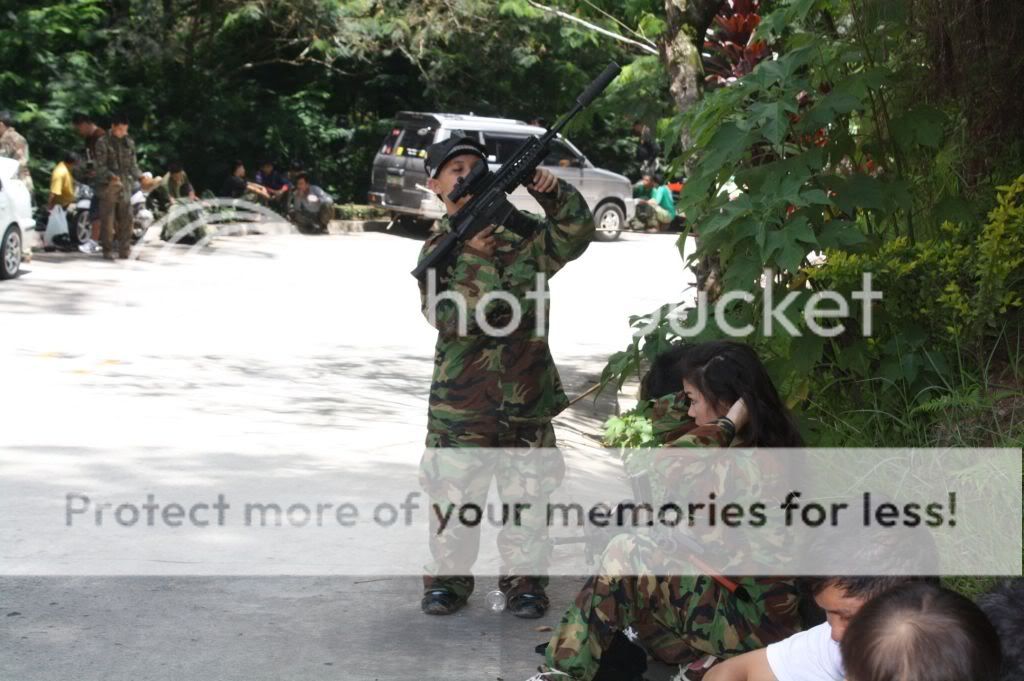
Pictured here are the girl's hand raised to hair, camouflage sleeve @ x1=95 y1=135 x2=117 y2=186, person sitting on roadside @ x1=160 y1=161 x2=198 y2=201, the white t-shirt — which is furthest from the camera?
person sitting on roadside @ x1=160 y1=161 x2=198 y2=201

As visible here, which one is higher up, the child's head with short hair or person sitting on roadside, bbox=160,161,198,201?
person sitting on roadside, bbox=160,161,198,201

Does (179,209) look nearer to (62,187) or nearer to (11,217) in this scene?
(62,187)

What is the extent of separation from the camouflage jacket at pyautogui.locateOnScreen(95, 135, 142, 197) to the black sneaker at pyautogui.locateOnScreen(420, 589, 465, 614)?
1256cm

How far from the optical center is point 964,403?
16.4 feet

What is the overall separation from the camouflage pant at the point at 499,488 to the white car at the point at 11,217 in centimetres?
1058

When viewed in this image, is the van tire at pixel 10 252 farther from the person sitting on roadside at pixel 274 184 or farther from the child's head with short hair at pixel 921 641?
the child's head with short hair at pixel 921 641

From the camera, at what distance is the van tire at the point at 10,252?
14289 mm

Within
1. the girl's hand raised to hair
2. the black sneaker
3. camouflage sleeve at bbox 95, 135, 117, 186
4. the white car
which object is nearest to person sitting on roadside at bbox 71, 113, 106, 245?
camouflage sleeve at bbox 95, 135, 117, 186

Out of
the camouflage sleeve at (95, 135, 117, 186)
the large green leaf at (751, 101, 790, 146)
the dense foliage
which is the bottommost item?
the large green leaf at (751, 101, 790, 146)

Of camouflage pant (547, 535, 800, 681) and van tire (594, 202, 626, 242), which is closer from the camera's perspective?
camouflage pant (547, 535, 800, 681)

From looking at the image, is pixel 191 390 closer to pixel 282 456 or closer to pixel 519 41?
pixel 282 456

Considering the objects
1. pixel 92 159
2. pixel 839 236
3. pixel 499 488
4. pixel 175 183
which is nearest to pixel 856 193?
pixel 839 236

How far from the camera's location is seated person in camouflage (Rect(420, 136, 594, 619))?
4.99 m

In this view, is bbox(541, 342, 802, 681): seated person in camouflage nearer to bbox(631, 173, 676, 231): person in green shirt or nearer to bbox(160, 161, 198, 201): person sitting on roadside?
bbox(160, 161, 198, 201): person sitting on roadside
